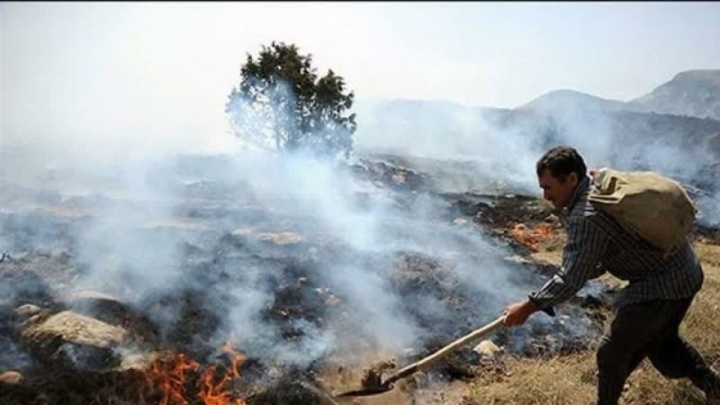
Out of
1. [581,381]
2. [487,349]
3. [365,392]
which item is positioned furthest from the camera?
[487,349]

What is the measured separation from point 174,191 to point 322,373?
1028 centimetres

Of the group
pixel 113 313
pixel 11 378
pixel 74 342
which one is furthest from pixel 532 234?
pixel 11 378

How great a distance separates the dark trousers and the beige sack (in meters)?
0.38

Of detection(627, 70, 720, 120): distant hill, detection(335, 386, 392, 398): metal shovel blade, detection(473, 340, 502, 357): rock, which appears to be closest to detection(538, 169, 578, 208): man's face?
detection(335, 386, 392, 398): metal shovel blade

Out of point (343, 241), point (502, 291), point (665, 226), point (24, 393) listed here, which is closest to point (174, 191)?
point (343, 241)

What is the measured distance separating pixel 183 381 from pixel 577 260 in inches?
106

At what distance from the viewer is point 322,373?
14.8 feet

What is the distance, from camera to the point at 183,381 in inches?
155

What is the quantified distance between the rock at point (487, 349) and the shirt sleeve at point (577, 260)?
2.13m

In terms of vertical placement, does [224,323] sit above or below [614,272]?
below

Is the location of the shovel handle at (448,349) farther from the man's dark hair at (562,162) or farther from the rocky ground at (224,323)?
the man's dark hair at (562,162)

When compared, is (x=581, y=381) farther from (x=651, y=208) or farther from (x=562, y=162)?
(x=562, y=162)

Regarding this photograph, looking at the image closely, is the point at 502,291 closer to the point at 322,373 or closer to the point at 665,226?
the point at 322,373

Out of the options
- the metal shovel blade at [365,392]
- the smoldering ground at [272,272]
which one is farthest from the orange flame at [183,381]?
the metal shovel blade at [365,392]
